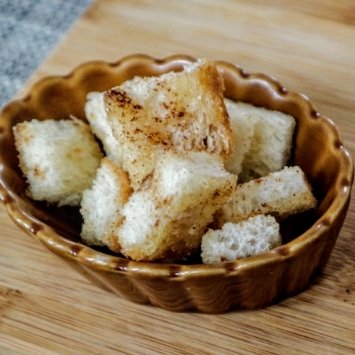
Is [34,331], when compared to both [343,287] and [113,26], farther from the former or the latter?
[113,26]

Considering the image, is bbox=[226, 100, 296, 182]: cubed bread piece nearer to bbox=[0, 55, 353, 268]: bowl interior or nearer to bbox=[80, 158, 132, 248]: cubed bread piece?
bbox=[0, 55, 353, 268]: bowl interior

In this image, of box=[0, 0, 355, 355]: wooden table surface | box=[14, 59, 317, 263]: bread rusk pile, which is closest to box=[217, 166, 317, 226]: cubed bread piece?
box=[14, 59, 317, 263]: bread rusk pile

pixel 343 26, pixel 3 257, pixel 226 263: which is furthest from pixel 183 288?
pixel 343 26

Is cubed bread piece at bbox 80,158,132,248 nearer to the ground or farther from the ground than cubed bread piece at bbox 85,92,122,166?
nearer to the ground

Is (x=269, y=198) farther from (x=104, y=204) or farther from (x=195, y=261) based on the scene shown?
(x=104, y=204)

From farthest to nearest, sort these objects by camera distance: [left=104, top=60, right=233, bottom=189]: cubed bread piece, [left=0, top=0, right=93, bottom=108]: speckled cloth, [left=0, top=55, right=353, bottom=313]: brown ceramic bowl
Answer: [left=0, top=0, right=93, bottom=108]: speckled cloth, [left=104, top=60, right=233, bottom=189]: cubed bread piece, [left=0, top=55, right=353, bottom=313]: brown ceramic bowl

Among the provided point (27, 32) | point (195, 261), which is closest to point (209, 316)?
point (195, 261)

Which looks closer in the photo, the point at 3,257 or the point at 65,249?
the point at 65,249

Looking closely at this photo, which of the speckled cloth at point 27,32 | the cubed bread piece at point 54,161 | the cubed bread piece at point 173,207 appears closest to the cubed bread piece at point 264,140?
the cubed bread piece at point 173,207
